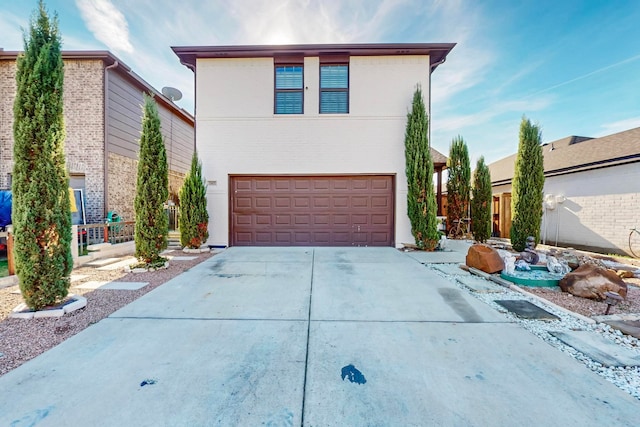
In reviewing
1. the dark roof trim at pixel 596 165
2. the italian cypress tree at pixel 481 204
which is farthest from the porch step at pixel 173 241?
the dark roof trim at pixel 596 165

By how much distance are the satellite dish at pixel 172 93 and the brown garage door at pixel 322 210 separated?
6777 millimetres

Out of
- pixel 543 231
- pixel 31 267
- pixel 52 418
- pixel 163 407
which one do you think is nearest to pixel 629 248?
pixel 543 231

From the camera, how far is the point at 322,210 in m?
8.31

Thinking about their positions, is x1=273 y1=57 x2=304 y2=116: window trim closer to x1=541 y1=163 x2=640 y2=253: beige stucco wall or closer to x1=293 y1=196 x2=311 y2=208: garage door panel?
x1=293 y1=196 x2=311 y2=208: garage door panel

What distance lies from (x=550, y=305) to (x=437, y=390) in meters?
2.74

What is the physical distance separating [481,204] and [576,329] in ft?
25.8

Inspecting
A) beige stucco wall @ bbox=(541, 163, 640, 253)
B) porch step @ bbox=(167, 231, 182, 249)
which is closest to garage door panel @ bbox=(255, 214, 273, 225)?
porch step @ bbox=(167, 231, 182, 249)

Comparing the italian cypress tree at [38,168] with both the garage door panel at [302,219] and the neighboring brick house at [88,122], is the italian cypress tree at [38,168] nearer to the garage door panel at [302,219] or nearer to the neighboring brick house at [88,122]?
the garage door panel at [302,219]

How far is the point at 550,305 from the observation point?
11.7 ft

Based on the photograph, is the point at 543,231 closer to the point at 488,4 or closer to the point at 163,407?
the point at 488,4

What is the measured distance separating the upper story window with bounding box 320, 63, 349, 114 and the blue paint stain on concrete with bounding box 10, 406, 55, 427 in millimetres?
8075

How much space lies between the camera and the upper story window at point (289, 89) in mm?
8281

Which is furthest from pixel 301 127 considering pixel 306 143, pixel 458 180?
pixel 458 180

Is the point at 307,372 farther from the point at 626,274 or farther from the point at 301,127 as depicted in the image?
the point at 301,127
